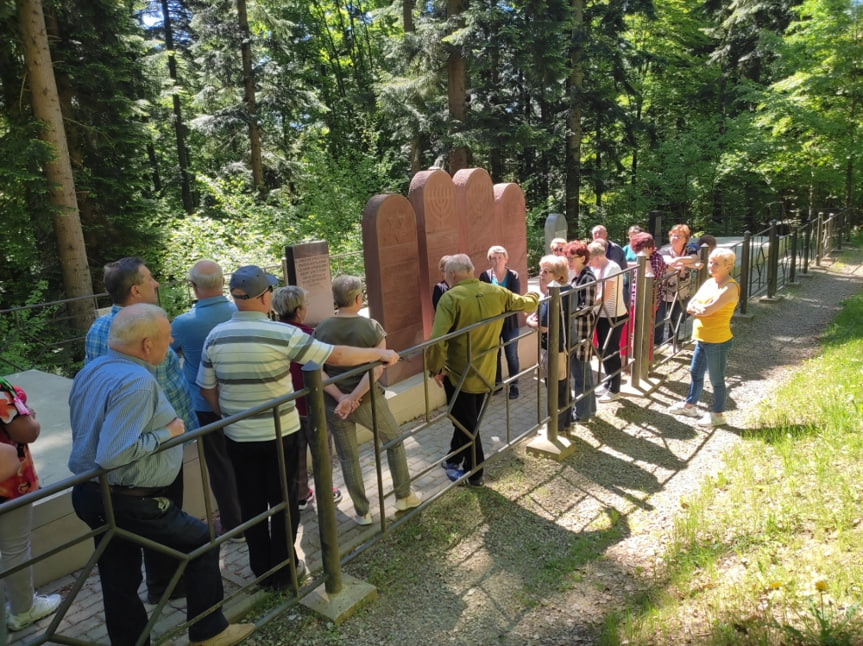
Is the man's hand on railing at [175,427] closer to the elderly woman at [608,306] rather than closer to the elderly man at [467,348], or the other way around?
the elderly man at [467,348]

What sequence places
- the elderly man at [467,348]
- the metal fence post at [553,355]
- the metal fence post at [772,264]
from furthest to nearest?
the metal fence post at [772,264], the metal fence post at [553,355], the elderly man at [467,348]

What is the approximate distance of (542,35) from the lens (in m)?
14.4

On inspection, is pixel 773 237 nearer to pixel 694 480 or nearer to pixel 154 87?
pixel 694 480

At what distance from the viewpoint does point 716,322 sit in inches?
212

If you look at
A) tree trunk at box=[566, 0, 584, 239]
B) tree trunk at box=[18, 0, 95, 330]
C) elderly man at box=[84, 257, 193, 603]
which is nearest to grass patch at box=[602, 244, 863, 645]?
elderly man at box=[84, 257, 193, 603]

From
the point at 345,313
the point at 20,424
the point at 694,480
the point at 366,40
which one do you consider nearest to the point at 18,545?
the point at 20,424

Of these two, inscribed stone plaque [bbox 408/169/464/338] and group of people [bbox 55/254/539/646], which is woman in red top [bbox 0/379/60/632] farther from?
inscribed stone plaque [bbox 408/169/464/338]

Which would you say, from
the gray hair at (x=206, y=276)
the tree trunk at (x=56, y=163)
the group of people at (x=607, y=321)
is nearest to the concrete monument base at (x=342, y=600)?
the gray hair at (x=206, y=276)

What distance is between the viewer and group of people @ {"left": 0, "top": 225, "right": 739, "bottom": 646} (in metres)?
2.54

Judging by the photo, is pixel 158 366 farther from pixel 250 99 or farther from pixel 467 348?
pixel 250 99

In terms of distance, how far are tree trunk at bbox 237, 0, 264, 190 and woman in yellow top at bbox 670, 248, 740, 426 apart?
51.9 ft

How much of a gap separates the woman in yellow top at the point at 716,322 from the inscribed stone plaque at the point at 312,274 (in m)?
3.60

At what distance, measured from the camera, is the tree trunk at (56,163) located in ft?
30.4

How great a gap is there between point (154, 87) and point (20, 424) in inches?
506
